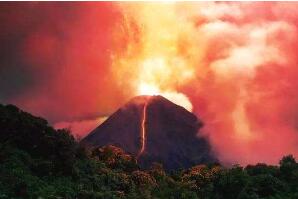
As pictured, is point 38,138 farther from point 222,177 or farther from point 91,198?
point 222,177

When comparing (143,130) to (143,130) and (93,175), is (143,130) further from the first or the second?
(93,175)

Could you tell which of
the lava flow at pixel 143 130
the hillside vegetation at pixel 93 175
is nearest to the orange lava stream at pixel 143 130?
the lava flow at pixel 143 130

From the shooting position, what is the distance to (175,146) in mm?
147000

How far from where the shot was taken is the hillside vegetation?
4132cm

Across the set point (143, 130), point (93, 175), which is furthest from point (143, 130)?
point (93, 175)

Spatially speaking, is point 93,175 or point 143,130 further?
point 143,130

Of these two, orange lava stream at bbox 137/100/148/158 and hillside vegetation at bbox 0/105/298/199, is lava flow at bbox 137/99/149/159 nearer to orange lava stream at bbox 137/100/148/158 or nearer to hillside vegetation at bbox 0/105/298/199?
orange lava stream at bbox 137/100/148/158

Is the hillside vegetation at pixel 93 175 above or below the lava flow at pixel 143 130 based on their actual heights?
below

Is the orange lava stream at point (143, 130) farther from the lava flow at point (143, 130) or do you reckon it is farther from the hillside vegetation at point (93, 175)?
the hillside vegetation at point (93, 175)

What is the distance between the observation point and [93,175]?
153 feet

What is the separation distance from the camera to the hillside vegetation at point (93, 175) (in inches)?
1627

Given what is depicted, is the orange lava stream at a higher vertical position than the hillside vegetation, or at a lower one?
higher

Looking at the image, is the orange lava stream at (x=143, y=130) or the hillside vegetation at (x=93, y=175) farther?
the orange lava stream at (x=143, y=130)

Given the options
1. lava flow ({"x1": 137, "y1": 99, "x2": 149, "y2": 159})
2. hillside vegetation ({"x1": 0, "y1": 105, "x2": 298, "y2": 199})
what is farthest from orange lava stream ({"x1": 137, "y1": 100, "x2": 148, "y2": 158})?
hillside vegetation ({"x1": 0, "y1": 105, "x2": 298, "y2": 199})
